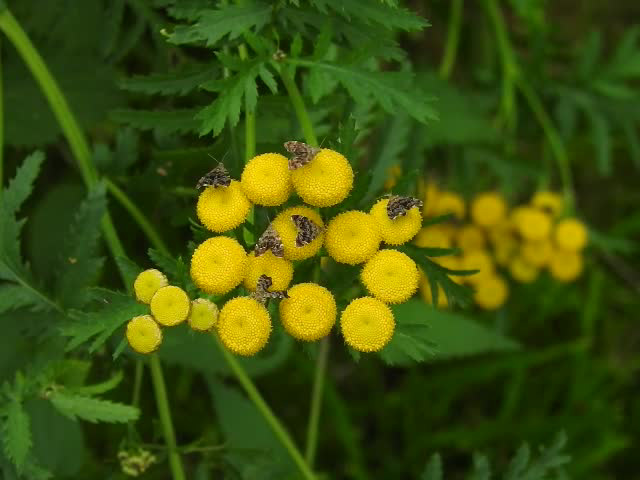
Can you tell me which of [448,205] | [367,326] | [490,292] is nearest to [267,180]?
[367,326]

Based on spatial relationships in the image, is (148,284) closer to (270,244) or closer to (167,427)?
(270,244)

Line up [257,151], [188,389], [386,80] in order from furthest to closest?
1. [188,389]
2. [257,151]
3. [386,80]

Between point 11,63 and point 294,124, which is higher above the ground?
point 294,124

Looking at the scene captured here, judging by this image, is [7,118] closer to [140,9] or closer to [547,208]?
[140,9]

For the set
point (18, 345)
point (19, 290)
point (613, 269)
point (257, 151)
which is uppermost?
point (257, 151)

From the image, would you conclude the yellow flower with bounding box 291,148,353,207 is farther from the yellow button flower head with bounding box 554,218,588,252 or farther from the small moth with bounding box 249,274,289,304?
the yellow button flower head with bounding box 554,218,588,252

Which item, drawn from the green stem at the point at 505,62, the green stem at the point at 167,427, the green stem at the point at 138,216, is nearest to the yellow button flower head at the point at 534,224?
the green stem at the point at 505,62

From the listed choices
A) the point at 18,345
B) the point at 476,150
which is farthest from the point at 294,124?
the point at 476,150

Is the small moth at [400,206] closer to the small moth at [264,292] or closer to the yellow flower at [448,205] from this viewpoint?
the small moth at [264,292]
